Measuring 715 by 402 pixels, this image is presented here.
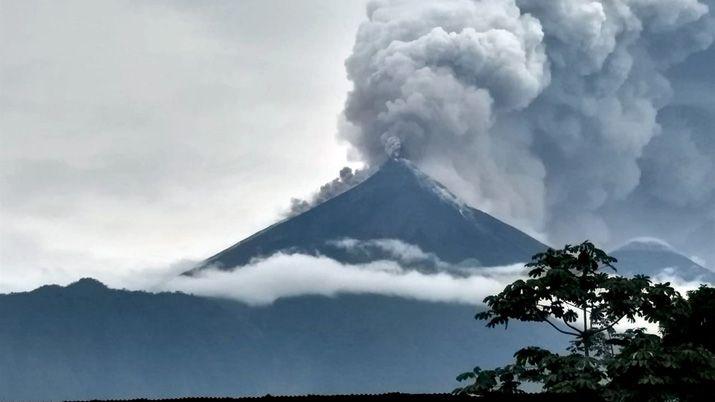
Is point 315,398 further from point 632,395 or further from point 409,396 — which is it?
point 632,395

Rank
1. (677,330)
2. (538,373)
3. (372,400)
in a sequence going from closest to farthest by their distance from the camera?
(372,400) → (538,373) → (677,330)

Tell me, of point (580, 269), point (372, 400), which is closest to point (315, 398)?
point (372, 400)

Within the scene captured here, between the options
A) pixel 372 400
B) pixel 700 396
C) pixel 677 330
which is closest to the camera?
pixel 372 400

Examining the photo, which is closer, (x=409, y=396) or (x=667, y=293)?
(x=409, y=396)

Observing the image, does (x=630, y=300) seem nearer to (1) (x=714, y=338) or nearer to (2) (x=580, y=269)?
(2) (x=580, y=269)

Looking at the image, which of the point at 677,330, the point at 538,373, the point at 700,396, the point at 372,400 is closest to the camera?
the point at 372,400

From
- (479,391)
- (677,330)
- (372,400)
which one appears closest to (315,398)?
(372,400)

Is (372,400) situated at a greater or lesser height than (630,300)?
lesser
